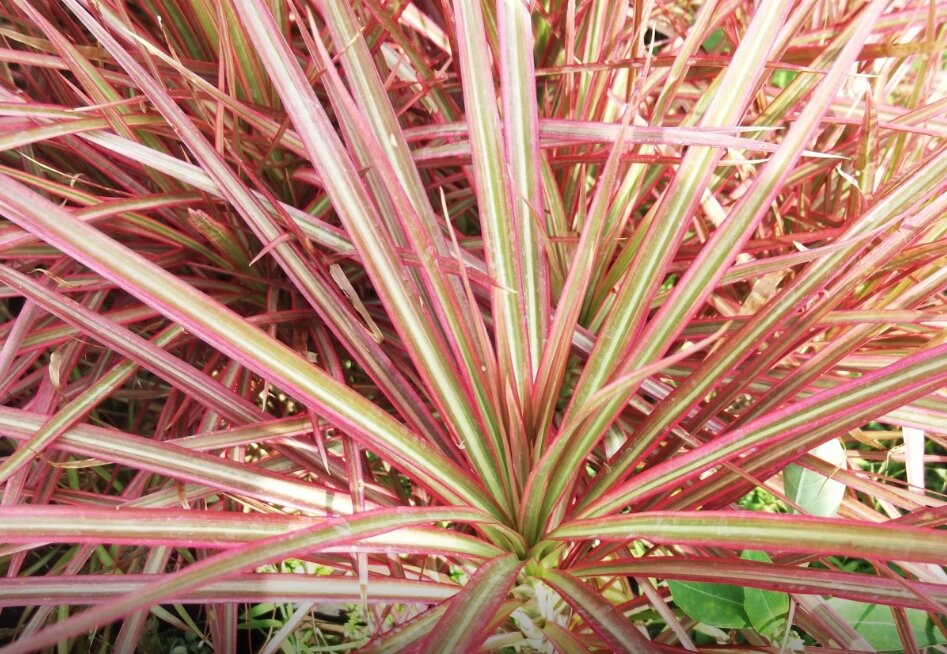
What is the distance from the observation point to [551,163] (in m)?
0.93

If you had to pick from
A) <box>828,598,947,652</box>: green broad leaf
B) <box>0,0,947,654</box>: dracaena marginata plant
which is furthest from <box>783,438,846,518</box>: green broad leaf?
<box>828,598,947,652</box>: green broad leaf

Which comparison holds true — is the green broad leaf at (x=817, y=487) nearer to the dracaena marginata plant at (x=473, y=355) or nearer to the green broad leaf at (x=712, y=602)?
the dracaena marginata plant at (x=473, y=355)

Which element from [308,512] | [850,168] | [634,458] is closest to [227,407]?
[308,512]

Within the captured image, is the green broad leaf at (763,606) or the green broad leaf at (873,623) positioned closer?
the green broad leaf at (763,606)

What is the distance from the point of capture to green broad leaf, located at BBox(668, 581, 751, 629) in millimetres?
682

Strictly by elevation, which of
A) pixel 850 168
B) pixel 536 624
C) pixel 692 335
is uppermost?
pixel 850 168

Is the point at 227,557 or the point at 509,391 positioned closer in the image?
the point at 227,557

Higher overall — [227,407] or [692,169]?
[692,169]

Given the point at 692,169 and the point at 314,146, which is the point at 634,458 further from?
the point at 314,146

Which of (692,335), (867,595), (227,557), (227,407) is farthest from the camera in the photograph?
(692,335)

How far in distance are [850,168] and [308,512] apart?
0.90 metres

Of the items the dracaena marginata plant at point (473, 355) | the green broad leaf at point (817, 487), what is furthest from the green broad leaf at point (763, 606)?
the green broad leaf at point (817, 487)

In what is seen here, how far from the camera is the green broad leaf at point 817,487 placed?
2.62 feet

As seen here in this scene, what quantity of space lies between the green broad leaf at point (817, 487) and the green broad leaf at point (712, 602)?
0.53 ft
